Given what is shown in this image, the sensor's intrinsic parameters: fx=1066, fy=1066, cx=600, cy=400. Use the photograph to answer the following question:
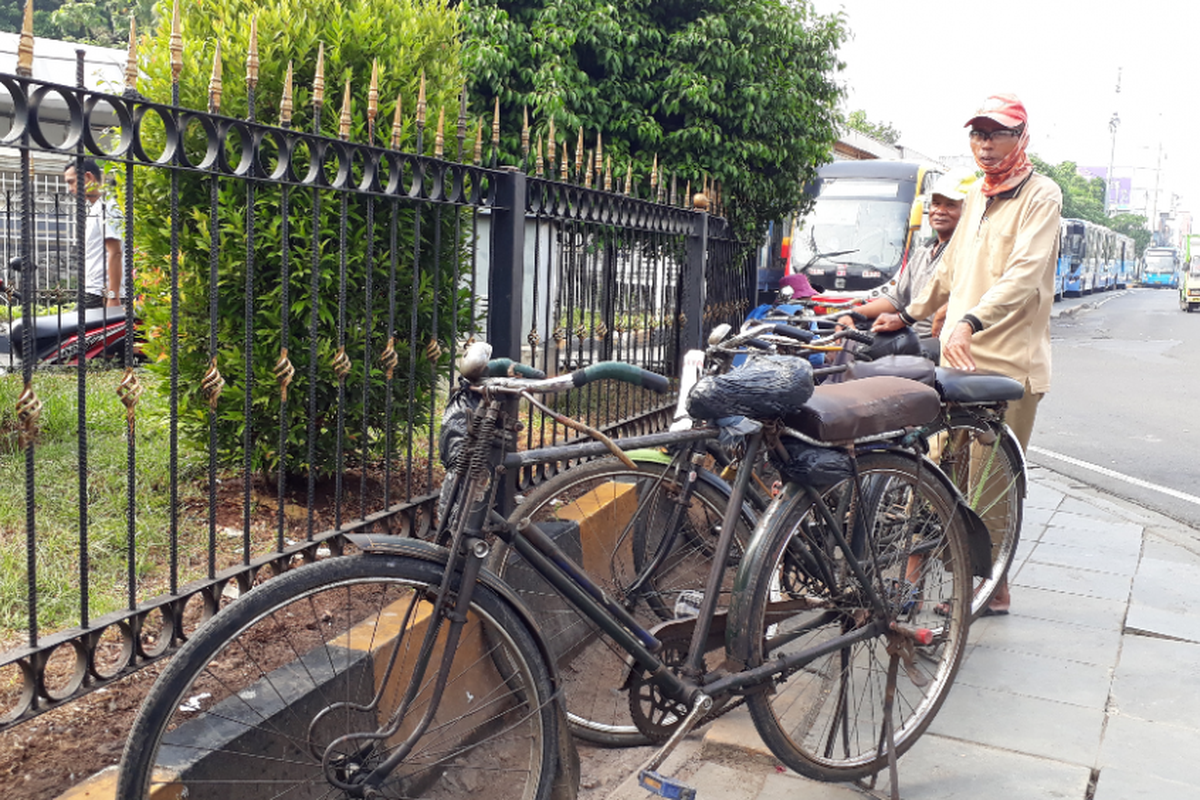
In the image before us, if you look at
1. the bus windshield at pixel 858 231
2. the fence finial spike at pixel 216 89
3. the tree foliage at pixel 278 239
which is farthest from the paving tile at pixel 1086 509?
the bus windshield at pixel 858 231

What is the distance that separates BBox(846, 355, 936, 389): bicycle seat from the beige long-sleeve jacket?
0.69 m

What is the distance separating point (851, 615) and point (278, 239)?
2.21 m

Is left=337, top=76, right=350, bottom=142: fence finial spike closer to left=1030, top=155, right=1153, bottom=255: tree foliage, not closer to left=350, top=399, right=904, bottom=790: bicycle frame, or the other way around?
left=350, top=399, right=904, bottom=790: bicycle frame

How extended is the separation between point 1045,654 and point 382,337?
2748 mm

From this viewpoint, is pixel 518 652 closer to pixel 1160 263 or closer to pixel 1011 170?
pixel 1011 170

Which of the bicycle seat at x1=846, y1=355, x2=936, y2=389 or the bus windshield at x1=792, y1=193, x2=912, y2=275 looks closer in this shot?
the bicycle seat at x1=846, y1=355, x2=936, y2=389

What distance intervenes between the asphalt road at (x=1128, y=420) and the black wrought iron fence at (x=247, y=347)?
4.58 m

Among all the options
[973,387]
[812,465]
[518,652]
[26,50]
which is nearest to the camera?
[26,50]

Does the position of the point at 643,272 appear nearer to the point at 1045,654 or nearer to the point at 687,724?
the point at 1045,654

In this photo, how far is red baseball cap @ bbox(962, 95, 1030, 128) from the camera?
4020 millimetres

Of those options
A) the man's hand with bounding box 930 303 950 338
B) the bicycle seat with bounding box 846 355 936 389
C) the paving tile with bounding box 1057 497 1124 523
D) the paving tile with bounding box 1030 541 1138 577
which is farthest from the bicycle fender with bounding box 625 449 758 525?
the paving tile with bounding box 1057 497 1124 523

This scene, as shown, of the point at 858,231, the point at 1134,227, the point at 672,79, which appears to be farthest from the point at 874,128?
the point at 1134,227

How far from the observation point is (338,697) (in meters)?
2.64

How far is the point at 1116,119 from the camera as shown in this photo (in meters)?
65.7
